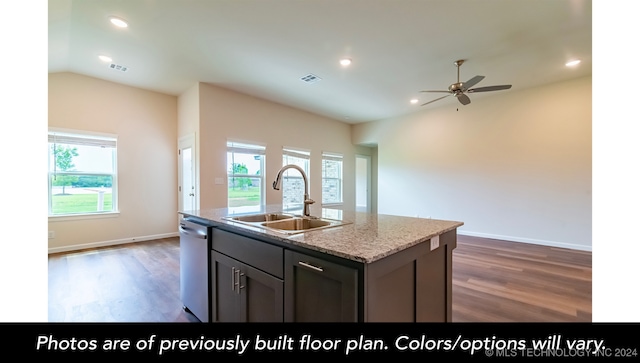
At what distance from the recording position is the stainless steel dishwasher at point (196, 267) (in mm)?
1887

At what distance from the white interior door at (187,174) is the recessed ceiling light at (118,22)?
1.94m

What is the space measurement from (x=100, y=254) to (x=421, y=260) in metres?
4.66

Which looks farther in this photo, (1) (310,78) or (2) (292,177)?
(2) (292,177)

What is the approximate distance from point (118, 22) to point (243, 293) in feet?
10.3

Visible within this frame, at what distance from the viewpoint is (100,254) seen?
387 centimetres

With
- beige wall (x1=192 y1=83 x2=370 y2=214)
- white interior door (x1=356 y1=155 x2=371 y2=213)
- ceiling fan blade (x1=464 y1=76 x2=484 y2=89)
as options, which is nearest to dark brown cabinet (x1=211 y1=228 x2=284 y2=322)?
beige wall (x1=192 y1=83 x2=370 y2=214)

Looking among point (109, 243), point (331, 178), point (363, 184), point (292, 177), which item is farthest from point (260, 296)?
point (363, 184)

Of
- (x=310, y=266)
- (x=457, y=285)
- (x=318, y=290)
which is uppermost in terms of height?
(x=310, y=266)

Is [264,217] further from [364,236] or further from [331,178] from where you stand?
[331,178]

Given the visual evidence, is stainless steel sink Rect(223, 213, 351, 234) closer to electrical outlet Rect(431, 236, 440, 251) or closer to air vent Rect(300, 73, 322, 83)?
electrical outlet Rect(431, 236, 440, 251)

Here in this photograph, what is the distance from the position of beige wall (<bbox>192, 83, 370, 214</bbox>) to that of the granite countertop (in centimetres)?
183

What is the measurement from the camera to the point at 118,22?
A: 2.72 meters
